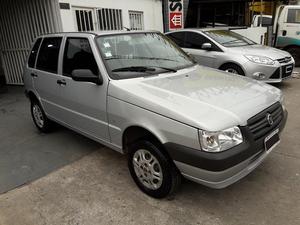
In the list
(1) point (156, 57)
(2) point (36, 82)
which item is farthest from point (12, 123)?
(1) point (156, 57)

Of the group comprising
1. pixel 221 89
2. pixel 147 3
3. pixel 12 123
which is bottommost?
pixel 12 123

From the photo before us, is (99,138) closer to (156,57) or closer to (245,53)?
(156,57)

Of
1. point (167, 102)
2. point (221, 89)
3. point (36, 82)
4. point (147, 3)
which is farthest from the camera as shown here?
point (147, 3)

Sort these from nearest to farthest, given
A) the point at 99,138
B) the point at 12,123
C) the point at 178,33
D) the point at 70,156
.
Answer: the point at 99,138 < the point at 70,156 < the point at 12,123 < the point at 178,33

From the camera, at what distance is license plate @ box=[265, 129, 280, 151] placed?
277 cm

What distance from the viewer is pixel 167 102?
2.71 meters

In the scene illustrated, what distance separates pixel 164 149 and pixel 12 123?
425cm

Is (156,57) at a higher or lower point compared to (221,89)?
higher

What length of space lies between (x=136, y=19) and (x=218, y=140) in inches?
337

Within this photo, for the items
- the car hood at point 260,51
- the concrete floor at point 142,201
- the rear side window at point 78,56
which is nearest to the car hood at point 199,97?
the rear side window at point 78,56

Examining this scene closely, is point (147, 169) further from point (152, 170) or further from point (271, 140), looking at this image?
point (271, 140)

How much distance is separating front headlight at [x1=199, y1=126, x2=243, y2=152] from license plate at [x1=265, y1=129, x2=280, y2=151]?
48cm

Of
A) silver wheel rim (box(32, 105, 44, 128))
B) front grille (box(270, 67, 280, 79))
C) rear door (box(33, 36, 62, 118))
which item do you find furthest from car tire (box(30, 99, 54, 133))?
front grille (box(270, 67, 280, 79))

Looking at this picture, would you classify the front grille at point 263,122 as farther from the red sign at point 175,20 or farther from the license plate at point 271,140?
the red sign at point 175,20
